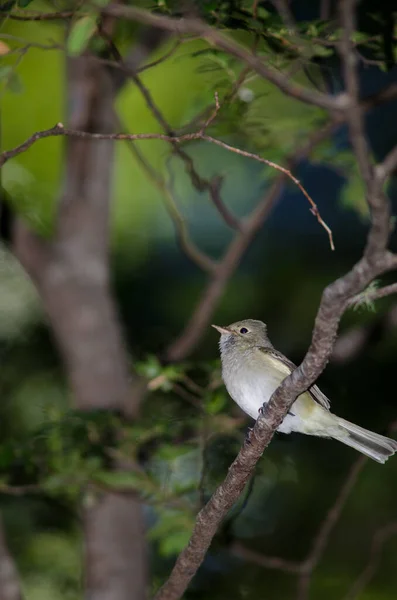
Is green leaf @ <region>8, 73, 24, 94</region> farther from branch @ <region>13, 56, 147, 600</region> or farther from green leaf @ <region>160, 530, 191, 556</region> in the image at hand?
green leaf @ <region>160, 530, 191, 556</region>

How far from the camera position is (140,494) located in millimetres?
4457

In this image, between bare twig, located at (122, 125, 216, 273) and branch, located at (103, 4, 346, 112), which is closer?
branch, located at (103, 4, 346, 112)

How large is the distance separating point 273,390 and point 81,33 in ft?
6.00

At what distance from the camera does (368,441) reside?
3.57 metres

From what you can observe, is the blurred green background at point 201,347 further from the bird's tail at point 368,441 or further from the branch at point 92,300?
the bird's tail at point 368,441

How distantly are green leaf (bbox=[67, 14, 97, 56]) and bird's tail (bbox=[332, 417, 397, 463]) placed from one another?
1969mm

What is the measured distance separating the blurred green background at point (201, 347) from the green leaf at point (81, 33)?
0.66 meters

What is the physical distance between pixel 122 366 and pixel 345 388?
1796mm

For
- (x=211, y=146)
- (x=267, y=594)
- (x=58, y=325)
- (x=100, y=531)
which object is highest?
(x=211, y=146)

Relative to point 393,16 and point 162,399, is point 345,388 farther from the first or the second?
point 393,16

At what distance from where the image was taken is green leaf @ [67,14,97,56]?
2.78 m

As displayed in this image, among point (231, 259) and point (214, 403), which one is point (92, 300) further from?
point (214, 403)

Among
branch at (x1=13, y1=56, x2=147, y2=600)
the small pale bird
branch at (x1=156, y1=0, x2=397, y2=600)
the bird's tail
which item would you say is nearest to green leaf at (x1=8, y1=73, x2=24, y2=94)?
branch at (x1=13, y1=56, x2=147, y2=600)

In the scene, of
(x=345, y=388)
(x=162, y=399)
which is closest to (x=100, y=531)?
(x=162, y=399)
